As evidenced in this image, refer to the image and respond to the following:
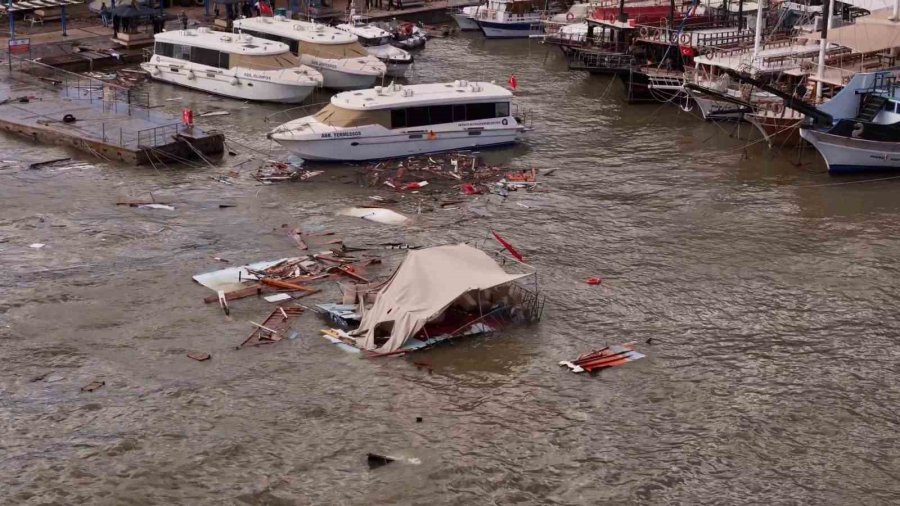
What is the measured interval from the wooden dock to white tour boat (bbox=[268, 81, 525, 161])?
3.35 m

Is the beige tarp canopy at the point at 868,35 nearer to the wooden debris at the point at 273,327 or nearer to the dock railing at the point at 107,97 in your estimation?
the dock railing at the point at 107,97

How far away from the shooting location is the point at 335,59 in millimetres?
53031

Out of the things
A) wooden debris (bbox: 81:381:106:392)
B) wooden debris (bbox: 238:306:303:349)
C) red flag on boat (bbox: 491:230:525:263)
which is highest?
red flag on boat (bbox: 491:230:525:263)

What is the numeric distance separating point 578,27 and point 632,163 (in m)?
19.8

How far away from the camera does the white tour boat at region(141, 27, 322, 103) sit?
49.8m

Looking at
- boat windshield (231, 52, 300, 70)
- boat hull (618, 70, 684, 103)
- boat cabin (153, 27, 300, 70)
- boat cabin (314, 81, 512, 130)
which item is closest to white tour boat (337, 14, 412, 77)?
boat cabin (153, 27, 300, 70)

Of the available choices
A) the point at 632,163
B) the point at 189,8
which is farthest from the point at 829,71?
the point at 189,8

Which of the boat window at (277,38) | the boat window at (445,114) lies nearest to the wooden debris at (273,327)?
the boat window at (445,114)

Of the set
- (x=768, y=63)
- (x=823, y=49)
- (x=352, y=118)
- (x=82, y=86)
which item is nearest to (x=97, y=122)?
(x=82, y=86)

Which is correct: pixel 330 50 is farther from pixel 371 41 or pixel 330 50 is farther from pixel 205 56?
pixel 205 56

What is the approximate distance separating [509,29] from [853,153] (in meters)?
28.8

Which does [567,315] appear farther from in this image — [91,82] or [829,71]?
[91,82]

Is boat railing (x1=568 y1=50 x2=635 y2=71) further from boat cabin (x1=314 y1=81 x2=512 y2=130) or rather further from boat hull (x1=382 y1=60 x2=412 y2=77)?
boat cabin (x1=314 y1=81 x2=512 y2=130)

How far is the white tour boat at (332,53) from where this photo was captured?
173 feet
